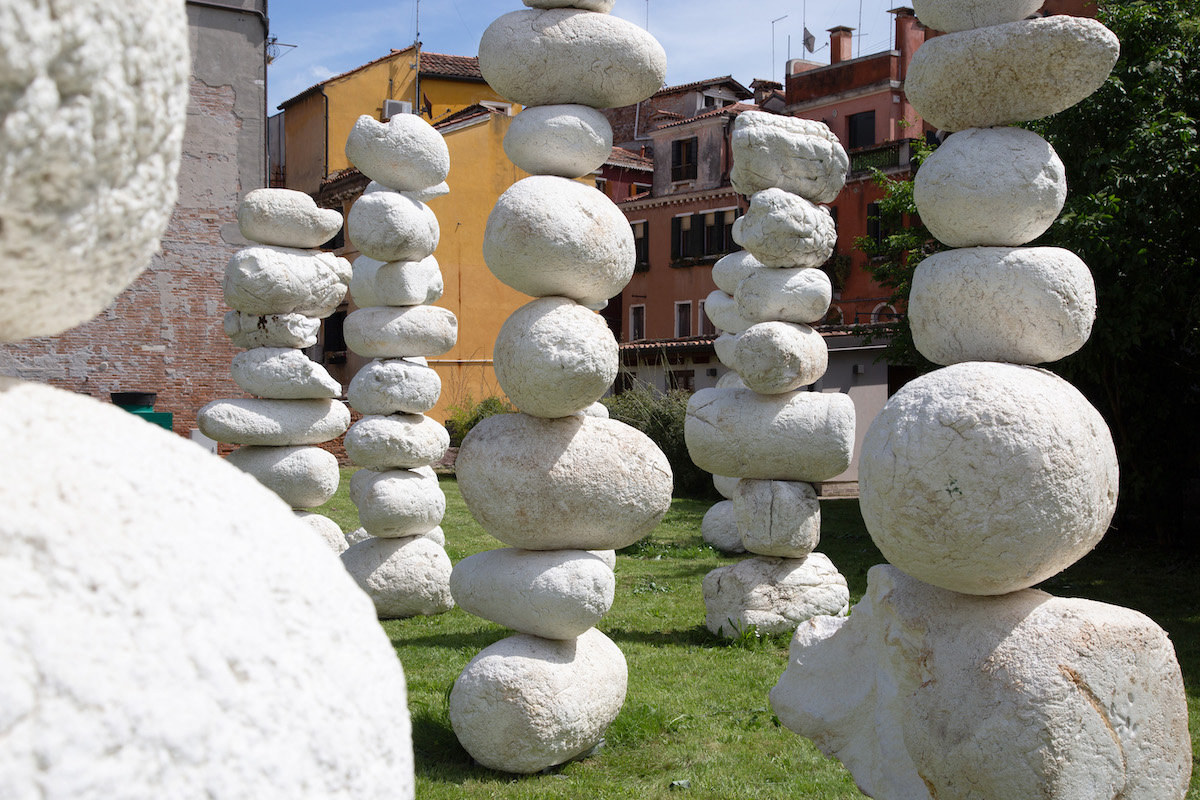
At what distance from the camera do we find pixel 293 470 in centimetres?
649

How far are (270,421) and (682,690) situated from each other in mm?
3068

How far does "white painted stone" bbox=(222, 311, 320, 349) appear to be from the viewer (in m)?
6.50

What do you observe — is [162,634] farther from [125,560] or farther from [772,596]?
[772,596]

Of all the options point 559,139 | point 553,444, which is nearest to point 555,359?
point 553,444

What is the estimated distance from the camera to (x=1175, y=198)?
7.82 meters

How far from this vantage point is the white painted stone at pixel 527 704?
3.87m

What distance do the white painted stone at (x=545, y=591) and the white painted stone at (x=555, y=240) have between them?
1.07 metres

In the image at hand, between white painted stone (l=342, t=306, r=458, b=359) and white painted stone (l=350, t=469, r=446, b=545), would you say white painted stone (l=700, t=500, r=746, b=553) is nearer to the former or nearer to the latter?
white painted stone (l=350, t=469, r=446, b=545)

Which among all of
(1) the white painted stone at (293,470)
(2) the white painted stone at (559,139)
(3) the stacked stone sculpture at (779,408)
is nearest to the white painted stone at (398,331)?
(1) the white painted stone at (293,470)

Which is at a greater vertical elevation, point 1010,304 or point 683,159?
point 683,159

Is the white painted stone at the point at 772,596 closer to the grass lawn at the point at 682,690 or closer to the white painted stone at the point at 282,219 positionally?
the grass lawn at the point at 682,690

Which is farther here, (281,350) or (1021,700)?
(281,350)

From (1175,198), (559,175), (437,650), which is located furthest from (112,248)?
(1175,198)

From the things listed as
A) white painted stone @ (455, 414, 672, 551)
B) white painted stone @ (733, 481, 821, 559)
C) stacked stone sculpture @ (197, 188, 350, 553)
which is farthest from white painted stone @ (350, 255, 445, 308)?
white painted stone @ (455, 414, 672, 551)
